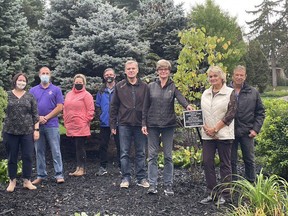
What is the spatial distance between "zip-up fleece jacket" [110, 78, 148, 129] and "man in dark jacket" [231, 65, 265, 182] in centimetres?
135

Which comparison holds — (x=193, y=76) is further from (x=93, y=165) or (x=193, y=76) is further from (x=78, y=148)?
(x=93, y=165)

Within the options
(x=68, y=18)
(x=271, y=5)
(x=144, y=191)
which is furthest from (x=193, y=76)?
(x=271, y=5)

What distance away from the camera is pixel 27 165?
5.70 m

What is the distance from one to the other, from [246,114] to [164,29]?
20.1 feet

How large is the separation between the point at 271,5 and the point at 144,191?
49.9 metres

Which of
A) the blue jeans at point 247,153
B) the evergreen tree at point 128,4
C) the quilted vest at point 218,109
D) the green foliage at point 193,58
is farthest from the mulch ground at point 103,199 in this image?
the evergreen tree at point 128,4

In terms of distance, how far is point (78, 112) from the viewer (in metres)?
6.44

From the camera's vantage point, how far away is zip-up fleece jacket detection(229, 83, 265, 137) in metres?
5.50

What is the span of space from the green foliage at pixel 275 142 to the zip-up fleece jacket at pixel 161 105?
1940 mm

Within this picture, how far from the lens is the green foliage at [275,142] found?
6.17 metres

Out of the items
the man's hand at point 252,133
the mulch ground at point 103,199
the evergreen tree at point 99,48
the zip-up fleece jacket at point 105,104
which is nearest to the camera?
the mulch ground at point 103,199

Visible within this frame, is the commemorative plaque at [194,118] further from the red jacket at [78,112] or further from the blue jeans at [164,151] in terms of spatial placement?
the red jacket at [78,112]

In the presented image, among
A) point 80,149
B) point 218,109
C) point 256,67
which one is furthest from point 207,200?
point 256,67

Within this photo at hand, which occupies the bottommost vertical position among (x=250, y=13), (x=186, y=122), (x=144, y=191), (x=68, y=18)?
(x=144, y=191)
